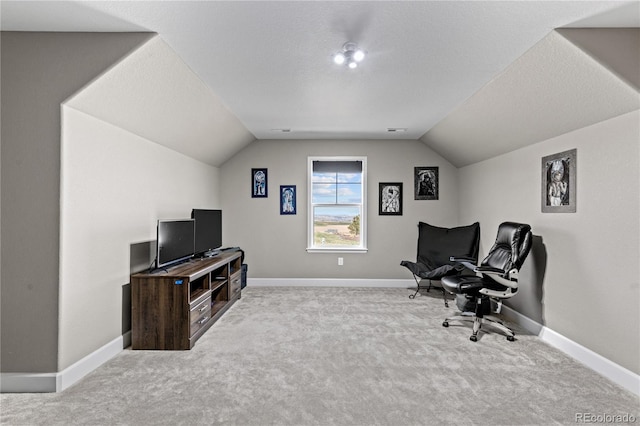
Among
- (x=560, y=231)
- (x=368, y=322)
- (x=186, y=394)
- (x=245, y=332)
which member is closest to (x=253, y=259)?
(x=245, y=332)

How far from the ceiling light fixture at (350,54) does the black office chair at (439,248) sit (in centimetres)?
308

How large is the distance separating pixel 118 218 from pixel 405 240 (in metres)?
4.19

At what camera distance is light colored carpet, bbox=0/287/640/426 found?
1.92m

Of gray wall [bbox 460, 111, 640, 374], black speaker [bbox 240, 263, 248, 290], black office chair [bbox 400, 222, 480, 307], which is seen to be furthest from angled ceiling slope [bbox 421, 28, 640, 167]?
black speaker [bbox 240, 263, 248, 290]

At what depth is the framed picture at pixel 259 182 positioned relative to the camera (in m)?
5.28

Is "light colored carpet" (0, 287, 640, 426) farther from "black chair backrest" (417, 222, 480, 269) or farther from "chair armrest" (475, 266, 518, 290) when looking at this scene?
"black chair backrest" (417, 222, 480, 269)

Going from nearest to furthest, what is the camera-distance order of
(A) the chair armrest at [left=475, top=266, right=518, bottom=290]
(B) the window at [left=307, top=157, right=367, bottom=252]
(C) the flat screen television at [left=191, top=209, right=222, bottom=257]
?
(A) the chair armrest at [left=475, top=266, right=518, bottom=290] < (C) the flat screen television at [left=191, top=209, right=222, bottom=257] < (B) the window at [left=307, top=157, right=367, bottom=252]

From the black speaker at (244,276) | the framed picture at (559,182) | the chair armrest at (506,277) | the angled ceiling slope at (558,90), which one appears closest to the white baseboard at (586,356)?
the chair armrest at (506,277)

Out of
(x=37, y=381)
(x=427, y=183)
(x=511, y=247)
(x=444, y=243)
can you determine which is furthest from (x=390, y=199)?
(x=37, y=381)

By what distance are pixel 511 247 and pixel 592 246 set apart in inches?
27.8

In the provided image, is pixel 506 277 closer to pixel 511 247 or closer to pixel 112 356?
pixel 511 247

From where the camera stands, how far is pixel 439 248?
4.80 metres

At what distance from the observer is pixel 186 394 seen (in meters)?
2.14

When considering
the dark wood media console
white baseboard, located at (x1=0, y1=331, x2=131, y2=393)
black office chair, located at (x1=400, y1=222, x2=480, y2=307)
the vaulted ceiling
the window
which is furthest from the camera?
the window
